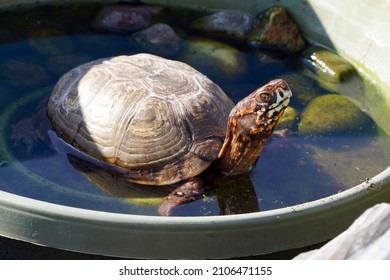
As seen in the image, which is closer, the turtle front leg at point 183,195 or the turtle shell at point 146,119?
the turtle front leg at point 183,195

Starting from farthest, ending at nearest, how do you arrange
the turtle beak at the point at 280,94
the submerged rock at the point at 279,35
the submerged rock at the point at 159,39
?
the submerged rock at the point at 279,35, the submerged rock at the point at 159,39, the turtle beak at the point at 280,94

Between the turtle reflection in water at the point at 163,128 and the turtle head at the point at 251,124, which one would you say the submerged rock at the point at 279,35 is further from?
the turtle head at the point at 251,124

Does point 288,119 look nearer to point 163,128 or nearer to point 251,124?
point 251,124

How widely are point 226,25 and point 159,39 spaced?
53cm

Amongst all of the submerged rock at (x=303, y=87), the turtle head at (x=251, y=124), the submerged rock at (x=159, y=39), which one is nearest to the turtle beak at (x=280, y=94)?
the turtle head at (x=251, y=124)

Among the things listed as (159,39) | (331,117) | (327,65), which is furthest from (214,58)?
(331,117)

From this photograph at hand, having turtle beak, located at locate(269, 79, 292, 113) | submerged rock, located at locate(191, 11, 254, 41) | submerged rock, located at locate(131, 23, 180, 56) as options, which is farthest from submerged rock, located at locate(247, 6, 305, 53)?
turtle beak, located at locate(269, 79, 292, 113)

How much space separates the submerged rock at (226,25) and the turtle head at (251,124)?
5.24 feet

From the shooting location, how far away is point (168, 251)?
2723 millimetres

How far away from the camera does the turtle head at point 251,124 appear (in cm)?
330

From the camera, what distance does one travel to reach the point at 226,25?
5.08m

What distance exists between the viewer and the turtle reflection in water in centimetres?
347

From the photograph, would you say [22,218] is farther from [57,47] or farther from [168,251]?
[57,47]

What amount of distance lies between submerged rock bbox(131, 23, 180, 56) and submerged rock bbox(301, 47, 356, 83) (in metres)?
0.88
